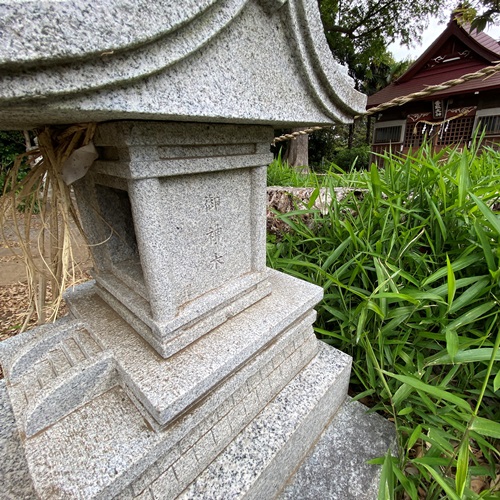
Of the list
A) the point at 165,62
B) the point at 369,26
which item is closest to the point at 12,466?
the point at 165,62

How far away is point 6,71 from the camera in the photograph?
48 centimetres

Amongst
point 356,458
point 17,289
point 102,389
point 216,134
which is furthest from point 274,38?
point 17,289

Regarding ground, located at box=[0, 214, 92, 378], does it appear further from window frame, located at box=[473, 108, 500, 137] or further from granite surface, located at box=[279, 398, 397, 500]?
window frame, located at box=[473, 108, 500, 137]

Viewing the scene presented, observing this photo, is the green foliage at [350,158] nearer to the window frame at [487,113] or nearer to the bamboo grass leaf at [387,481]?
the window frame at [487,113]

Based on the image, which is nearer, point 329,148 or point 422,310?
point 422,310

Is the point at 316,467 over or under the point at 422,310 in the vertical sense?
under

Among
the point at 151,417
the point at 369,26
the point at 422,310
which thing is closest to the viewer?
the point at 151,417

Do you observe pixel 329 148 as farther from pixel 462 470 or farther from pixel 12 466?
pixel 12 466

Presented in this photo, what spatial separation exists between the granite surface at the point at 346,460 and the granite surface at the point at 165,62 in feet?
4.80

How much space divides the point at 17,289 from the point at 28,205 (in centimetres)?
303

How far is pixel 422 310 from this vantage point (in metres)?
1.51

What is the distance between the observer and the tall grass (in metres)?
1.17

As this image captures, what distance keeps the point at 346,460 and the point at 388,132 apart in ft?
39.8

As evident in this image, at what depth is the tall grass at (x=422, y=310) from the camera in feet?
3.84
